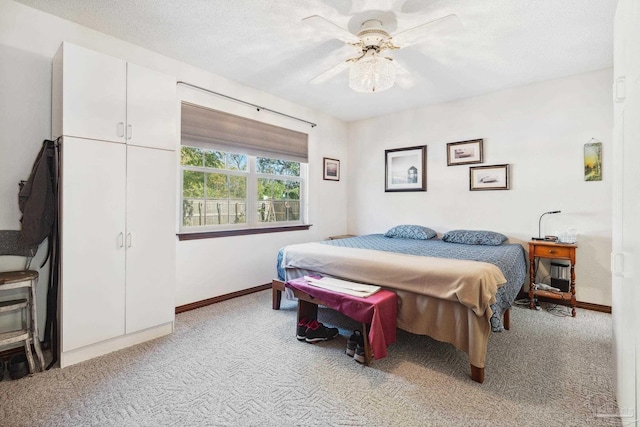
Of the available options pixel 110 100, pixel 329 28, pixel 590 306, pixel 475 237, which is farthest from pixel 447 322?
pixel 110 100

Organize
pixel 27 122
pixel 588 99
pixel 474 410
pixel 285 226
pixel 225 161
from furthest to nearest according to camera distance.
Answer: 1. pixel 285 226
2. pixel 225 161
3. pixel 588 99
4. pixel 27 122
5. pixel 474 410

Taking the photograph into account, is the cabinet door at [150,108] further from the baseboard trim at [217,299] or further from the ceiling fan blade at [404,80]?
the ceiling fan blade at [404,80]

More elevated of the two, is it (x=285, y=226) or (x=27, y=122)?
(x=27, y=122)

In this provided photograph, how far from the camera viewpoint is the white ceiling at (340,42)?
2.25m

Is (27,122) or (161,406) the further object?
(27,122)

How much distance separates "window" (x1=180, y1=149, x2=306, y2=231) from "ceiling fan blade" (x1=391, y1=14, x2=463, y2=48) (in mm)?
2284

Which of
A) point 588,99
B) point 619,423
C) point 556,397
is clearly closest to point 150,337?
point 556,397

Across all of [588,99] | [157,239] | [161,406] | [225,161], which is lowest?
[161,406]

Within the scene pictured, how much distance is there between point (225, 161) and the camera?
12.3 ft

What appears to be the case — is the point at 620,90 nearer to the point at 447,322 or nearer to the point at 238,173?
the point at 447,322

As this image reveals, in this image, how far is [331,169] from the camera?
506 centimetres

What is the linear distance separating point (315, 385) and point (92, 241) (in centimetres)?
191

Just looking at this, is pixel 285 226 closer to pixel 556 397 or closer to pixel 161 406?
pixel 161 406

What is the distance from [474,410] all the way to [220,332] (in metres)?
2.02
